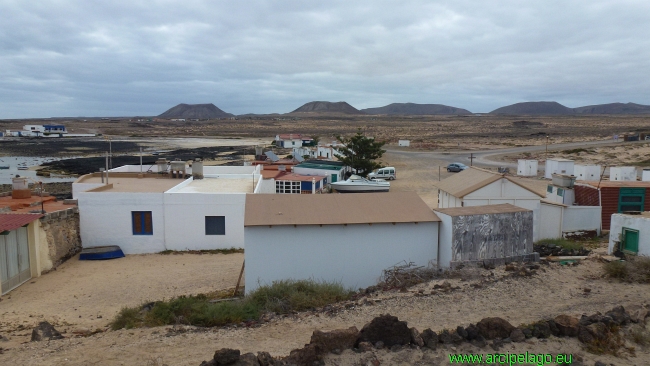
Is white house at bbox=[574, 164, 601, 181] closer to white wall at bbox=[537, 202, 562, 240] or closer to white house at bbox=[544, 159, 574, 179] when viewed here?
white house at bbox=[544, 159, 574, 179]

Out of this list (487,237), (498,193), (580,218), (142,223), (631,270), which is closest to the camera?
(631,270)

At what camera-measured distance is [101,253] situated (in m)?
18.5

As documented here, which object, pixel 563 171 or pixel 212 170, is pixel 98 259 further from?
pixel 563 171

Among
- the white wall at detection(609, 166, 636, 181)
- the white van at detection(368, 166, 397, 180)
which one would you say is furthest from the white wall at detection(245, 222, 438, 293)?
the white van at detection(368, 166, 397, 180)

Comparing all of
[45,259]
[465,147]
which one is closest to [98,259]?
[45,259]

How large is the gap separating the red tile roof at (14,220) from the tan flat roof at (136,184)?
4720 millimetres

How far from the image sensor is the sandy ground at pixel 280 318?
26.0ft

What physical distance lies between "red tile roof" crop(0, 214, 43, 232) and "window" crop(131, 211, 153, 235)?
3.83 metres

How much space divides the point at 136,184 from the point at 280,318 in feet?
55.6

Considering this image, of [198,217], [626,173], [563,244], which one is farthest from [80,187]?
[626,173]

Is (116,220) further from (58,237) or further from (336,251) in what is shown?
(336,251)

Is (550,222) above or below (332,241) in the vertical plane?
below

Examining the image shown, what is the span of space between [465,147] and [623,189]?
55.8 metres

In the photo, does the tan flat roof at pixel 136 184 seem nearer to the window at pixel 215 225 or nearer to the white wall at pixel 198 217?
the white wall at pixel 198 217
